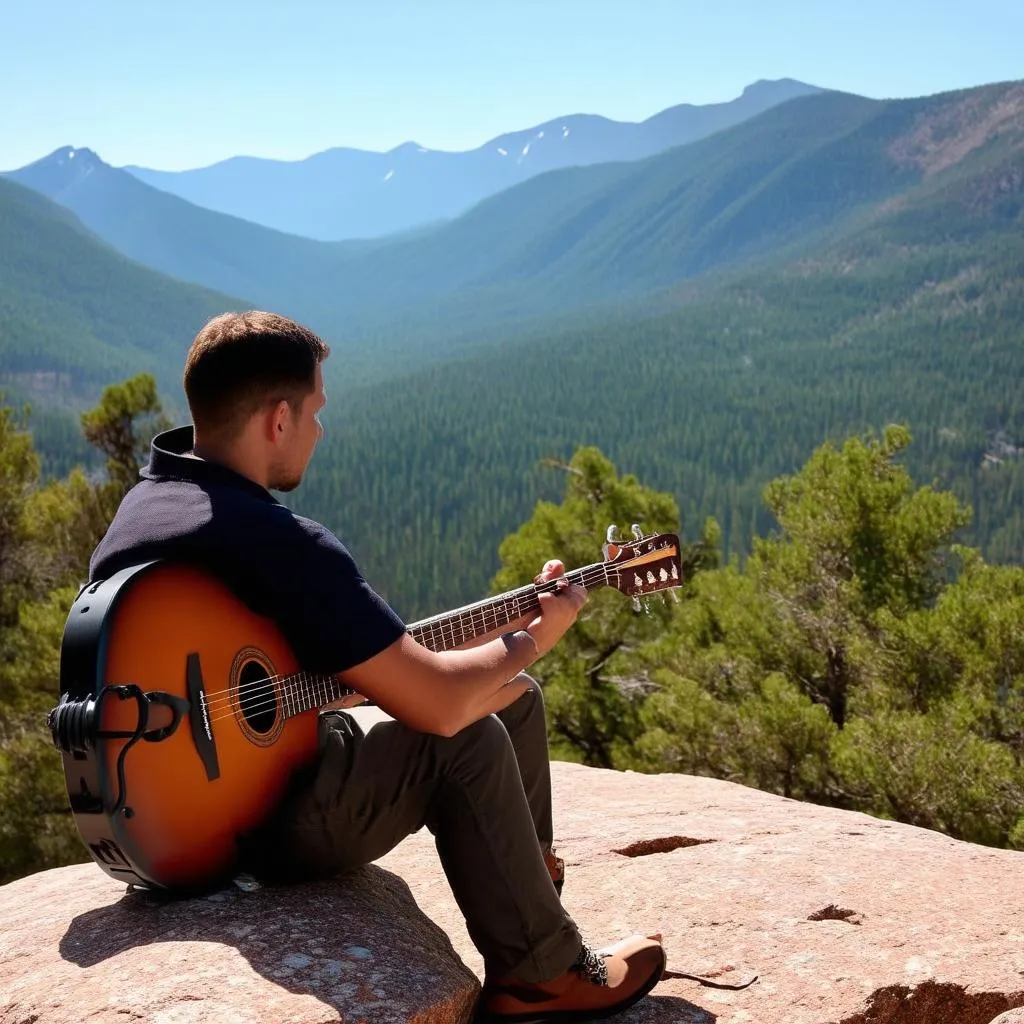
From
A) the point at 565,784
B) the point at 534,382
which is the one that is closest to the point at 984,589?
the point at 565,784

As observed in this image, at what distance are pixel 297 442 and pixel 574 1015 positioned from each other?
205 centimetres

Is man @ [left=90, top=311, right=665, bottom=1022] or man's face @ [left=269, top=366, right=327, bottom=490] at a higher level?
man's face @ [left=269, top=366, right=327, bottom=490]

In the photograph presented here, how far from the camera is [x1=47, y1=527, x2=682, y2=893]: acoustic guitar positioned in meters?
3.22

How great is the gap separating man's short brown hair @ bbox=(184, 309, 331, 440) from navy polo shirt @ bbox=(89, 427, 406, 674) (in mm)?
232

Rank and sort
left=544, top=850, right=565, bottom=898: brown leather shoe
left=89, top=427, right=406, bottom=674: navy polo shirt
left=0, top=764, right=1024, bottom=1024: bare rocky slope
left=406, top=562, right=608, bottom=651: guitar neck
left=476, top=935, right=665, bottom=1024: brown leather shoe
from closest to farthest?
left=0, top=764, right=1024, bottom=1024: bare rocky slope
left=89, top=427, right=406, bottom=674: navy polo shirt
left=476, top=935, right=665, bottom=1024: brown leather shoe
left=406, top=562, right=608, bottom=651: guitar neck
left=544, top=850, right=565, bottom=898: brown leather shoe

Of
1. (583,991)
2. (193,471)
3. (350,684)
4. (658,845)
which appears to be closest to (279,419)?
(193,471)

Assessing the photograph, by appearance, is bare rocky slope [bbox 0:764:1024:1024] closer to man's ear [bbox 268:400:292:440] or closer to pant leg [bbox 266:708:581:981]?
pant leg [bbox 266:708:581:981]

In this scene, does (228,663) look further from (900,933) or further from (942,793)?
(942,793)

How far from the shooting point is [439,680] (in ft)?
11.2

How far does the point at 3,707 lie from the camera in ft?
53.6

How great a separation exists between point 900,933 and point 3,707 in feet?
48.9

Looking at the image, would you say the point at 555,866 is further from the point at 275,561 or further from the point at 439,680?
the point at 275,561

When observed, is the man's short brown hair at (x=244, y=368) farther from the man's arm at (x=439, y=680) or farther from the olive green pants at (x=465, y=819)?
the olive green pants at (x=465, y=819)

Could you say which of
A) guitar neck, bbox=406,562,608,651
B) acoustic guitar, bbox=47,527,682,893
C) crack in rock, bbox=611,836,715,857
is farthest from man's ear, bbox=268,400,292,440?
crack in rock, bbox=611,836,715,857
